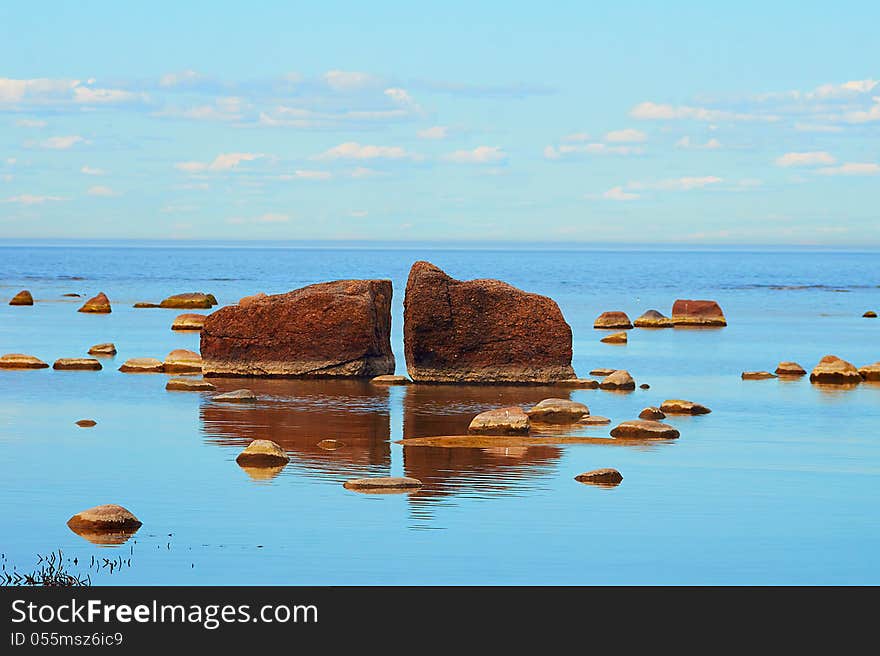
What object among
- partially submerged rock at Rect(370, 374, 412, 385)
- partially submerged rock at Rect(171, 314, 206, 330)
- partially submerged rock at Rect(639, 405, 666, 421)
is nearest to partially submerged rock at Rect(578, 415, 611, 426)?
partially submerged rock at Rect(639, 405, 666, 421)

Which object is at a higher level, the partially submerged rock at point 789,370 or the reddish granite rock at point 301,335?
the reddish granite rock at point 301,335

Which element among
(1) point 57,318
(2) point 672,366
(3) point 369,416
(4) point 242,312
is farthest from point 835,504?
(1) point 57,318

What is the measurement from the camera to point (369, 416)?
27172 mm

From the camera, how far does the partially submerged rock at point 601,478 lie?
64.3 ft

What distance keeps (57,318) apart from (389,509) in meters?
46.8

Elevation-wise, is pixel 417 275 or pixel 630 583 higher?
pixel 417 275

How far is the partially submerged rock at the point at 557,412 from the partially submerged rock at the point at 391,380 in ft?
22.8

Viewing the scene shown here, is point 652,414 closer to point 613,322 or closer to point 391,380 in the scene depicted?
point 391,380

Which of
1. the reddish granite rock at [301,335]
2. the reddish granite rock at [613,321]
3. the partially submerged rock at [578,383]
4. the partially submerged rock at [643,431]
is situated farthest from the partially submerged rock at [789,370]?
the reddish granite rock at [613,321]

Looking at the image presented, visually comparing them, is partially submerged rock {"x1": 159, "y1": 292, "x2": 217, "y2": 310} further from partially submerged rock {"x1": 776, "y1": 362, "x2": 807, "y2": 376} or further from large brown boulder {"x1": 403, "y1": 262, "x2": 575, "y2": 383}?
large brown boulder {"x1": 403, "y1": 262, "x2": 575, "y2": 383}

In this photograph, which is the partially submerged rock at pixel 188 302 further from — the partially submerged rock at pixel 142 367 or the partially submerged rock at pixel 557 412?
the partially submerged rock at pixel 557 412

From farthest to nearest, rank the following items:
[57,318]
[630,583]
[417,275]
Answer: [57,318], [417,275], [630,583]

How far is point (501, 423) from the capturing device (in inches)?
953
